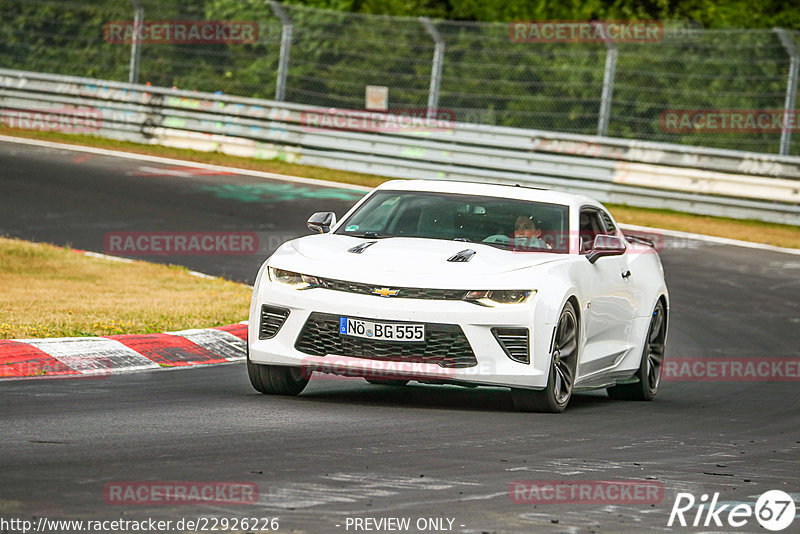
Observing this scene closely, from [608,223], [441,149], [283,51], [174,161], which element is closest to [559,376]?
[608,223]

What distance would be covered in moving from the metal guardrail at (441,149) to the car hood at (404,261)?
45.5ft

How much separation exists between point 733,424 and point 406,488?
3702mm

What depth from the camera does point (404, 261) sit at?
8.65 m

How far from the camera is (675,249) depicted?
19375 mm

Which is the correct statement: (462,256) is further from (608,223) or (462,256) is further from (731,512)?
(731,512)

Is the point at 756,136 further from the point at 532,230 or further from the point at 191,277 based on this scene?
the point at 532,230

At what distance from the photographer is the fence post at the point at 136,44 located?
26.5 meters

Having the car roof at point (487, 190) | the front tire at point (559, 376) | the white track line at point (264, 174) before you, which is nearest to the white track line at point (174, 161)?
the white track line at point (264, 174)

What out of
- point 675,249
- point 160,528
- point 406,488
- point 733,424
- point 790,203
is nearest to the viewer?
point 160,528

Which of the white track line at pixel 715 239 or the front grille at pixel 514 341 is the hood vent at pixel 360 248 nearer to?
the front grille at pixel 514 341

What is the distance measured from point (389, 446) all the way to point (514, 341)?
1516mm

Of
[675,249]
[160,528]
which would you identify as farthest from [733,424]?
[675,249]

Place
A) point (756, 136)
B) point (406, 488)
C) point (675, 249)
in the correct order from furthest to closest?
point (756, 136) → point (675, 249) → point (406, 488)

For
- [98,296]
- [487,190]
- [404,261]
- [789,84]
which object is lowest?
[98,296]
